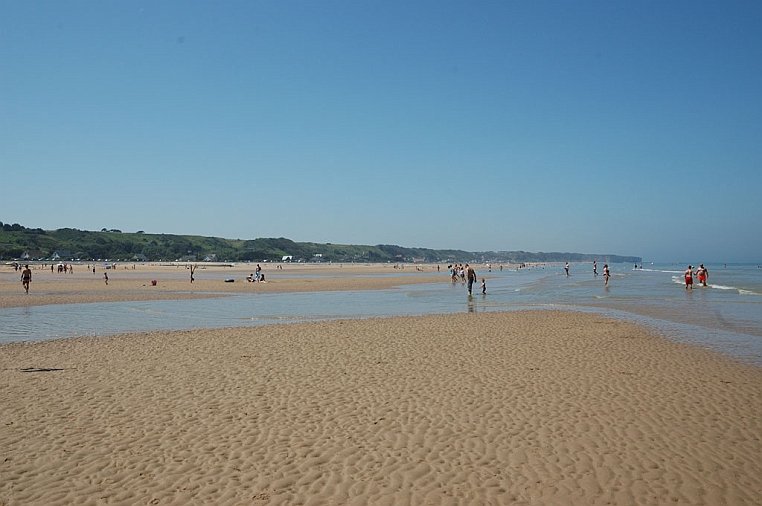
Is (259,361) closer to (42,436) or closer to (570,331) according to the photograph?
(42,436)

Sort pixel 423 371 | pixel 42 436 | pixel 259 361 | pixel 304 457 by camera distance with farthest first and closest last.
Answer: pixel 259 361 < pixel 423 371 < pixel 42 436 < pixel 304 457

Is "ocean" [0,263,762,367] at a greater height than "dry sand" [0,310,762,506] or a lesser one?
lesser

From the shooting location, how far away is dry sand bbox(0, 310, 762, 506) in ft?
16.6

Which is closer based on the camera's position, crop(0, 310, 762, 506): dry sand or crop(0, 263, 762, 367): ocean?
crop(0, 310, 762, 506): dry sand

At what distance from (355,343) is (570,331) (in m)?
6.96

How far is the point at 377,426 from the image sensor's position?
6.86 meters

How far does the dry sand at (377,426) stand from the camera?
16.6 feet

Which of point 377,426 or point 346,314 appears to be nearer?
point 377,426

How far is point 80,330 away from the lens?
1641 centimetres

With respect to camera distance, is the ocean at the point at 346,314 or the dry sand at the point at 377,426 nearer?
the dry sand at the point at 377,426

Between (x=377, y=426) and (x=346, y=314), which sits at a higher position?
(x=377, y=426)

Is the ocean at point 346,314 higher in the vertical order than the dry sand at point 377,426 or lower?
lower

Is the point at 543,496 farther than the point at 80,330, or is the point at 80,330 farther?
the point at 80,330

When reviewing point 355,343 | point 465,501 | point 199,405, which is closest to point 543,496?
point 465,501
